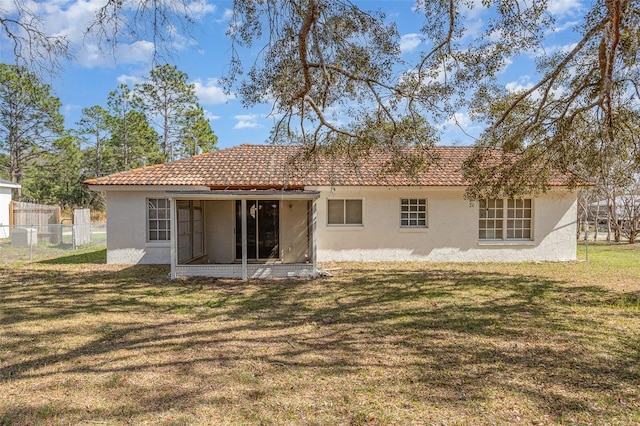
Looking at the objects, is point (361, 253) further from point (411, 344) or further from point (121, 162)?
point (121, 162)

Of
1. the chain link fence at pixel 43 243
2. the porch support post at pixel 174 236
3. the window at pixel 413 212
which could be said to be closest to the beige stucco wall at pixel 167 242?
the porch support post at pixel 174 236

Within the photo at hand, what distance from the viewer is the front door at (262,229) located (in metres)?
14.1

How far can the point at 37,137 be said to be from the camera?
34.6 metres

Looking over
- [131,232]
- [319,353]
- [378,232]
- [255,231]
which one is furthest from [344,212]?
[319,353]

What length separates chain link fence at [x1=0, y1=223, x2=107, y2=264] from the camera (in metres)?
16.2

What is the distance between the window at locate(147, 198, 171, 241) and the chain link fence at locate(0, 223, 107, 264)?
518 centimetres

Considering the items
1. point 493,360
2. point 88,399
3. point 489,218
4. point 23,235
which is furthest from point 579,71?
point 23,235

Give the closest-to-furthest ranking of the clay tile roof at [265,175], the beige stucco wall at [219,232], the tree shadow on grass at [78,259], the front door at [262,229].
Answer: the clay tile roof at [265,175] < the front door at [262,229] < the beige stucco wall at [219,232] < the tree shadow on grass at [78,259]

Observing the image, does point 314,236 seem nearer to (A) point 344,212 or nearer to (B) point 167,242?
(A) point 344,212

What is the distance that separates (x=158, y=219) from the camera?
14281 mm

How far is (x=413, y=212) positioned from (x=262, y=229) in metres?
5.65

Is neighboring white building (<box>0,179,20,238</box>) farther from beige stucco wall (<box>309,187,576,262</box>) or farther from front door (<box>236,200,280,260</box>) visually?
beige stucco wall (<box>309,187,576,262</box>)

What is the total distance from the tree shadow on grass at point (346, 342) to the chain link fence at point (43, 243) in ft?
20.5

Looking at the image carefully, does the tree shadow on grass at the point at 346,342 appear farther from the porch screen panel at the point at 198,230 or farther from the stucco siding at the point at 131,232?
the stucco siding at the point at 131,232
